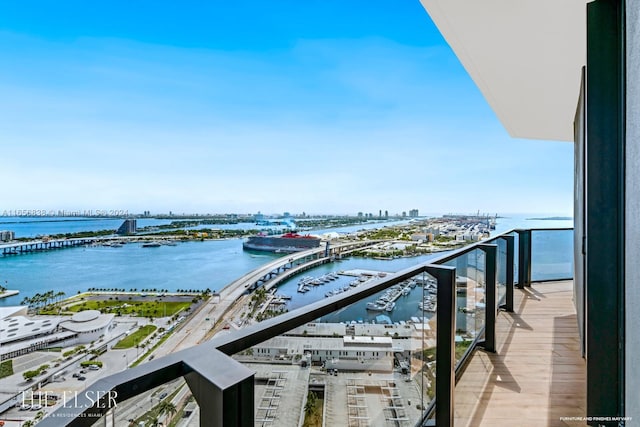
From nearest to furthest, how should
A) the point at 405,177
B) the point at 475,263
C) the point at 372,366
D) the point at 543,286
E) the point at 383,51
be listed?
the point at 372,366, the point at 475,263, the point at 543,286, the point at 383,51, the point at 405,177

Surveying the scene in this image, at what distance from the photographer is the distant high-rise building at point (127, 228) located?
16.8m

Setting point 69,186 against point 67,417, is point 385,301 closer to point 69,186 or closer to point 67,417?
point 67,417

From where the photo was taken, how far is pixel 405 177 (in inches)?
1094

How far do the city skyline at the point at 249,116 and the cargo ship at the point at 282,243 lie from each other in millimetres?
7733

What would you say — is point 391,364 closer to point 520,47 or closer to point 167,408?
point 167,408

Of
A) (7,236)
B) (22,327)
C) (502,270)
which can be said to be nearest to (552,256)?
(502,270)

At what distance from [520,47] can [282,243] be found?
13.9 metres

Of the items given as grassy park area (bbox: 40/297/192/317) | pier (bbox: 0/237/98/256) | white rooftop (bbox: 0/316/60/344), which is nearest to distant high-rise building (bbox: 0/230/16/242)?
pier (bbox: 0/237/98/256)

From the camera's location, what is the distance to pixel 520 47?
2.88 metres

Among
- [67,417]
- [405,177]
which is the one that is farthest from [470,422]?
[405,177]

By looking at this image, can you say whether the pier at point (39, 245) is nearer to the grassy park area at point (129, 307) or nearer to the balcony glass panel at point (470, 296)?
the grassy park area at point (129, 307)

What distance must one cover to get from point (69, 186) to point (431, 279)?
977 inches

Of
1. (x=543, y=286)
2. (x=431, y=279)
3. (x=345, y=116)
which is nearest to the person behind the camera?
(x=431, y=279)

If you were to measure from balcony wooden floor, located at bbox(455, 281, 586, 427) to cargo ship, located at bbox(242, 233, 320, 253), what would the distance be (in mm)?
11329
